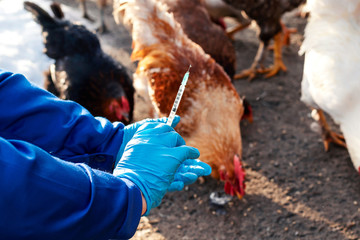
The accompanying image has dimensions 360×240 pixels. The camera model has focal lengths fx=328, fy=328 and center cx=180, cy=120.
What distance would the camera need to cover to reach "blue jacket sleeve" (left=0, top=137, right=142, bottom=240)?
0.81m

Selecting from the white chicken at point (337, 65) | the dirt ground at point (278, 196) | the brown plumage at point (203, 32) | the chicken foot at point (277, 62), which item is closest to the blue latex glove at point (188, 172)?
the dirt ground at point (278, 196)

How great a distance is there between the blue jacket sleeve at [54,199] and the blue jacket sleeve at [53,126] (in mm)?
302

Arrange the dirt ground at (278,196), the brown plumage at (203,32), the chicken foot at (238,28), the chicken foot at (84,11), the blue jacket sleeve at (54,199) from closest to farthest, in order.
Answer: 1. the blue jacket sleeve at (54,199)
2. the dirt ground at (278,196)
3. the brown plumage at (203,32)
4. the chicken foot at (238,28)
5. the chicken foot at (84,11)

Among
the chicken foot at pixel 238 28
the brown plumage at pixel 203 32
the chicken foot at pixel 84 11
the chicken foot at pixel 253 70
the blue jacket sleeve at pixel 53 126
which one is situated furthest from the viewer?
the chicken foot at pixel 84 11

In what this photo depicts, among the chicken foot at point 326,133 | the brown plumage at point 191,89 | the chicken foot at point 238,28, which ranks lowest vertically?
Result: the chicken foot at point 326,133

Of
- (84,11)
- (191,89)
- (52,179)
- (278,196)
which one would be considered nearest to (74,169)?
(52,179)

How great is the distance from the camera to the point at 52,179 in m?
0.86

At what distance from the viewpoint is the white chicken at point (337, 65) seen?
90.4 inches

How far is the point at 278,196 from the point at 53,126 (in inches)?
78.2

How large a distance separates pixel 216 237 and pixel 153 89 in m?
1.20

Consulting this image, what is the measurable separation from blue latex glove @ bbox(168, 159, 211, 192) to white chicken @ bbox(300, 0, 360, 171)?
57.7 inches

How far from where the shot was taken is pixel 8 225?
0.81 metres

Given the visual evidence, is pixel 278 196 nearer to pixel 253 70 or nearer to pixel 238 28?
pixel 253 70

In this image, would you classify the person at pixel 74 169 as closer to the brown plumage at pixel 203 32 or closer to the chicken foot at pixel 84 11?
the brown plumage at pixel 203 32
